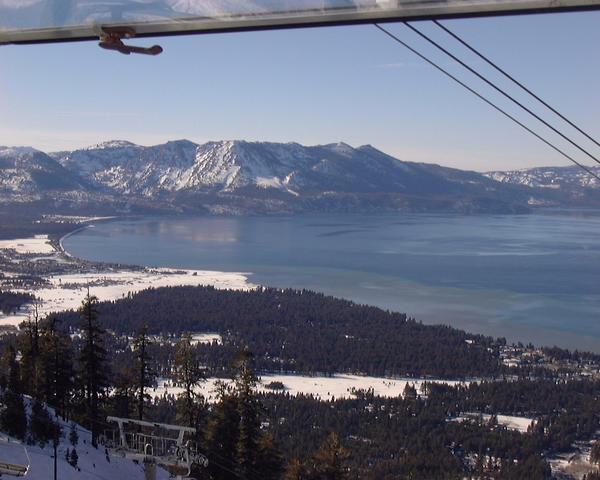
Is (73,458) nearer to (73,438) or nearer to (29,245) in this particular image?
(73,438)

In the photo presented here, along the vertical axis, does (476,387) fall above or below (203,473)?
below

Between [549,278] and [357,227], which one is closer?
[549,278]

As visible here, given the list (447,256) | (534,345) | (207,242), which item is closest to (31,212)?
(207,242)

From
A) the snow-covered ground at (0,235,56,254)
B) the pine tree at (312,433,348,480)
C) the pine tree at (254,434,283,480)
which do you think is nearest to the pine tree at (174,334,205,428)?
the pine tree at (254,434,283,480)

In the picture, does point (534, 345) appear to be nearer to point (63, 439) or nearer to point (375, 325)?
point (375, 325)

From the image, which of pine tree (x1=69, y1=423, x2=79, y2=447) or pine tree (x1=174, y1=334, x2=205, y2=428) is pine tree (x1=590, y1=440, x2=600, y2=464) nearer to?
pine tree (x1=174, y1=334, x2=205, y2=428)
